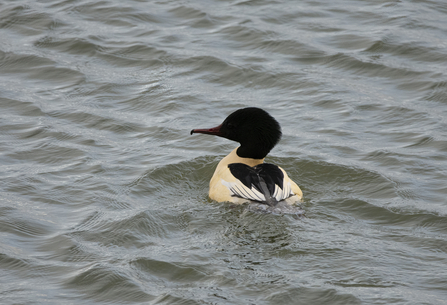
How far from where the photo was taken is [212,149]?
8914mm

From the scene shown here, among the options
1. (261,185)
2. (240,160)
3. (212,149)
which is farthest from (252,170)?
(212,149)

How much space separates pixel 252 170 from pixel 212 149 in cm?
196

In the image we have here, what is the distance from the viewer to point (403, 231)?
20.9 ft

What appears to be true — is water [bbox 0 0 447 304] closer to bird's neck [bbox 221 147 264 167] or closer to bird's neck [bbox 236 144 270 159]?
bird's neck [bbox 221 147 264 167]

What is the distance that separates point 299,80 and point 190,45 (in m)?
2.57

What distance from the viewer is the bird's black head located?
720 cm

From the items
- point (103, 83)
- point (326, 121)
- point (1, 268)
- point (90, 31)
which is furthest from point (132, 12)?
point (1, 268)

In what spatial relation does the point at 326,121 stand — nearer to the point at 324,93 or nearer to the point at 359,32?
the point at 324,93

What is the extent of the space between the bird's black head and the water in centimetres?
78

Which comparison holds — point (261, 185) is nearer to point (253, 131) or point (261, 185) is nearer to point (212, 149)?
point (253, 131)

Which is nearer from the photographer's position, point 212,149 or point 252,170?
point 252,170

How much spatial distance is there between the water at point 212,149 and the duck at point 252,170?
0.74 ft

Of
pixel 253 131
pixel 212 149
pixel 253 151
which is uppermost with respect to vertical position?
pixel 253 131

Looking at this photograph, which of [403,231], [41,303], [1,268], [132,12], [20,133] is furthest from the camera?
[132,12]
